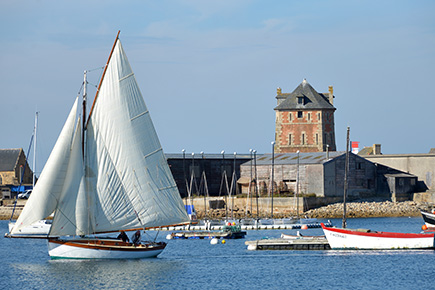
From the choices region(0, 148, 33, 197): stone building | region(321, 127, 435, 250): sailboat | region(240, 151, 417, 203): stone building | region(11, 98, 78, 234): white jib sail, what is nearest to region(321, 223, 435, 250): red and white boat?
region(321, 127, 435, 250): sailboat

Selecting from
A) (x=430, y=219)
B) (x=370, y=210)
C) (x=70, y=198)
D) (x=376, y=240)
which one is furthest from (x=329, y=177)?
(x=70, y=198)

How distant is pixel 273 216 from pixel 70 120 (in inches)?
1754

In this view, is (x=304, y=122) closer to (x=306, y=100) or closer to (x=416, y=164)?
(x=306, y=100)

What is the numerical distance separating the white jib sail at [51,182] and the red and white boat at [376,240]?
15.4 m

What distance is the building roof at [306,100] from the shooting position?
101 m

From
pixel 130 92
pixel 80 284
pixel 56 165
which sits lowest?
pixel 80 284

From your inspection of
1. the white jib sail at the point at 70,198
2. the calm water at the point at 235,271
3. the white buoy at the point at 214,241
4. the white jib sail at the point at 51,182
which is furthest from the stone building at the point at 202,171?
the white jib sail at the point at 51,182

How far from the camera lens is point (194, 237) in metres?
63.3

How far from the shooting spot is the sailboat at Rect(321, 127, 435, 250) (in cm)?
4512

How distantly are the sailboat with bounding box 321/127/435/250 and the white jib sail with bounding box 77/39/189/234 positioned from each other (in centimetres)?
1093

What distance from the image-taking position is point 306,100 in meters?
102

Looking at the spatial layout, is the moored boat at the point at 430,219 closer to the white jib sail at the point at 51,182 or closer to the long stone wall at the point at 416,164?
the long stone wall at the point at 416,164

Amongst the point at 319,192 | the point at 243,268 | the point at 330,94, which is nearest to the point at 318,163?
the point at 319,192

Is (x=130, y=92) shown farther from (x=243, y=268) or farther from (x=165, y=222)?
(x=243, y=268)
